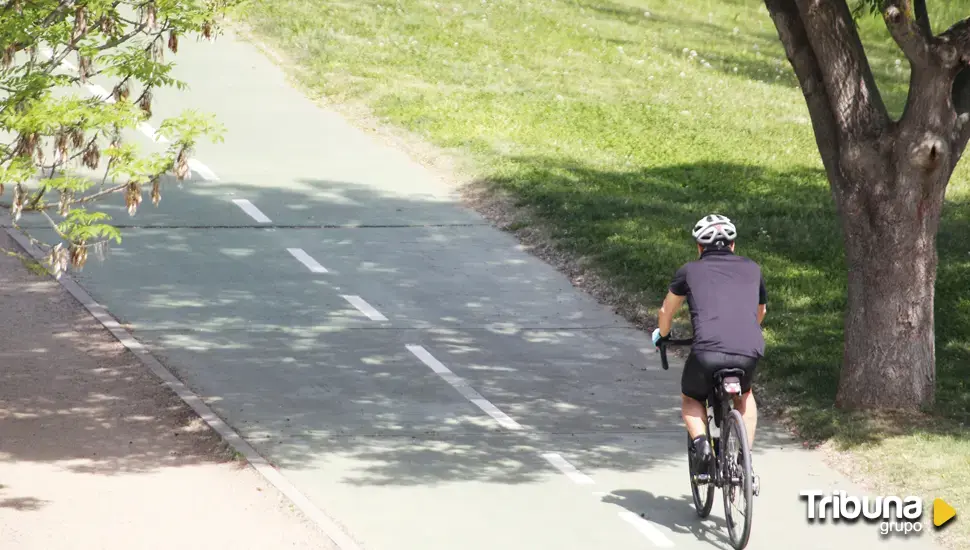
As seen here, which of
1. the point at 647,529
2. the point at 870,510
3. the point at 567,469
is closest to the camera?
the point at 647,529

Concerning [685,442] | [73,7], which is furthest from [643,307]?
[73,7]

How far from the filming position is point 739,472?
8570mm

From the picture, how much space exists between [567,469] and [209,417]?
8.97 feet

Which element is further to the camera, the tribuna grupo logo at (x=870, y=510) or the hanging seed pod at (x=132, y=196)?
the tribuna grupo logo at (x=870, y=510)

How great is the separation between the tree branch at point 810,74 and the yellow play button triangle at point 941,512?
9.22ft

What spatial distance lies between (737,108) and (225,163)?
8.95 meters

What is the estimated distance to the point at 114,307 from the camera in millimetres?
14039

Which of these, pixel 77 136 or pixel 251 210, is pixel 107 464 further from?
pixel 251 210

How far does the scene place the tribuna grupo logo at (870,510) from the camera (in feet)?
30.7

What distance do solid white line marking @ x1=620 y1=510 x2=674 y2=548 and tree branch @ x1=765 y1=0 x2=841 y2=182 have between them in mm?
3336

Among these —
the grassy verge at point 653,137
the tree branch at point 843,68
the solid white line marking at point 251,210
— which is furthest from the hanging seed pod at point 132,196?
the solid white line marking at point 251,210

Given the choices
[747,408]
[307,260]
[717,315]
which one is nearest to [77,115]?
[717,315]

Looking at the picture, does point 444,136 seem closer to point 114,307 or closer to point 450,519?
point 114,307

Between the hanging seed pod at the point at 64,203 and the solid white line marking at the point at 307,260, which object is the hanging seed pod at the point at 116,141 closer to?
the hanging seed pod at the point at 64,203
